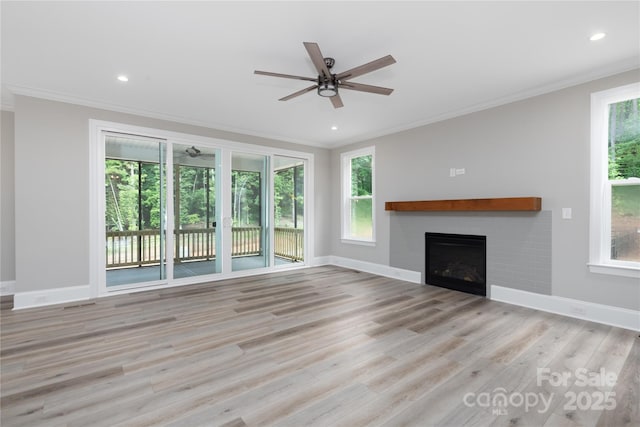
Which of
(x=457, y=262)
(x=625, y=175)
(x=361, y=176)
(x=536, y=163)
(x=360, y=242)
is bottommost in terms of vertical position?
(x=457, y=262)

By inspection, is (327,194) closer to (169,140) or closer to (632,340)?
(169,140)

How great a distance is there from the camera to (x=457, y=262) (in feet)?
15.0

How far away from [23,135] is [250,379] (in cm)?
425

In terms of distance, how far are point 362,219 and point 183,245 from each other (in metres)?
3.51

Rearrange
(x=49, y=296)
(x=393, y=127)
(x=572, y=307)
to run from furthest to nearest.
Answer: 1. (x=393, y=127)
2. (x=49, y=296)
3. (x=572, y=307)

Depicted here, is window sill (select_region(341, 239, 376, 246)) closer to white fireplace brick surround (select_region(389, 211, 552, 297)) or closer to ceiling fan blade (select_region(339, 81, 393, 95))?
white fireplace brick surround (select_region(389, 211, 552, 297))

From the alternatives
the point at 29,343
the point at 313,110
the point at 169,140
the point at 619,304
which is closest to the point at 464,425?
the point at 619,304

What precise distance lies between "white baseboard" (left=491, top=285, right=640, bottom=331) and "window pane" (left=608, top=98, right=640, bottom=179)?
1438mm

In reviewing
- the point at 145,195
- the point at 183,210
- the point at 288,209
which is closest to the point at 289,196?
the point at 288,209

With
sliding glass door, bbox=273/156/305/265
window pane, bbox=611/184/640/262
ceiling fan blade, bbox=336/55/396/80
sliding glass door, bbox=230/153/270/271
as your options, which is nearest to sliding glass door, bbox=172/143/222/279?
sliding glass door, bbox=230/153/270/271

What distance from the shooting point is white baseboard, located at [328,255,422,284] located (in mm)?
5124

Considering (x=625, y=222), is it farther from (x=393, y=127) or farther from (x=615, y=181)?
(x=393, y=127)

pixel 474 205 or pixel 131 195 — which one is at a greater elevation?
pixel 131 195

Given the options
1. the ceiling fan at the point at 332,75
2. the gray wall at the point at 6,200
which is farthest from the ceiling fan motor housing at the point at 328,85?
the gray wall at the point at 6,200
